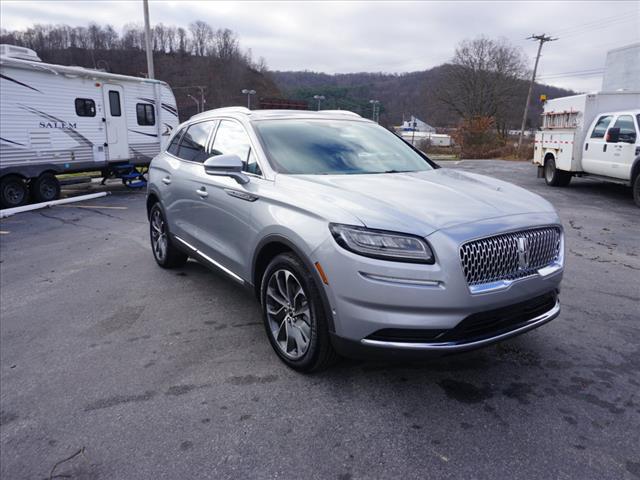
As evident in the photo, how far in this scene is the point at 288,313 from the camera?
3.22 metres

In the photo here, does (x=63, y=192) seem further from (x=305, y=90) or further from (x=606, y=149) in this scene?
(x=305, y=90)

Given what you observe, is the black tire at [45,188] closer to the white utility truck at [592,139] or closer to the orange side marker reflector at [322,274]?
the orange side marker reflector at [322,274]

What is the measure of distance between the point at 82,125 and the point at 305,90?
253 feet

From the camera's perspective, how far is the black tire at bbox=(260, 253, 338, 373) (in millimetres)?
2852

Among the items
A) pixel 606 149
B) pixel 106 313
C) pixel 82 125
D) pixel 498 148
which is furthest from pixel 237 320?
pixel 498 148

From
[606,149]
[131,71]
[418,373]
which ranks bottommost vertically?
[418,373]

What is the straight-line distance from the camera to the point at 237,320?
420cm

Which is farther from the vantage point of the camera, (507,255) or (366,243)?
(507,255)

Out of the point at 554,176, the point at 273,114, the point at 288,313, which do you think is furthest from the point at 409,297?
the point at 554,176

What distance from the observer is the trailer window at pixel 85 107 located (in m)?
13.1

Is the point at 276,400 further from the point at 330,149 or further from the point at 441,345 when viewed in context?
the point at 330,149

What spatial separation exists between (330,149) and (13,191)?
10948 millimetres

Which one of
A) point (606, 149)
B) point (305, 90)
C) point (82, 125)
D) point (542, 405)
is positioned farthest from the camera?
point (305, 90)

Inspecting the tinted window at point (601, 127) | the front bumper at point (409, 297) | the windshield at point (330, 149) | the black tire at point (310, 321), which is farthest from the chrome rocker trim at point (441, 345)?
the tinted window at point (601, 127)
